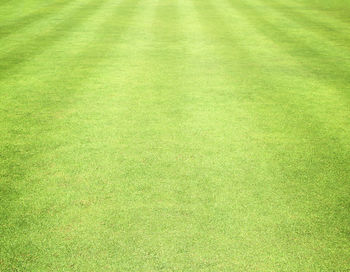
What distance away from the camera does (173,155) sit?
4.09 m

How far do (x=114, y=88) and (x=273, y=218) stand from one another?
4.14m

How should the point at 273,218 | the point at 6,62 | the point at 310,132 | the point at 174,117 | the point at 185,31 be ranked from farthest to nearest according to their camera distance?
the point at 185,31
the point at 6,62
the point at 174,117
the point at 310,132
the point at 273,218

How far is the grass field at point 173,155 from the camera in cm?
275

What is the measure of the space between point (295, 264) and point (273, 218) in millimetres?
557

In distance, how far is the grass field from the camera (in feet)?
9.03

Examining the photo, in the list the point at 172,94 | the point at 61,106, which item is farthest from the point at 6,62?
the point at 172,94

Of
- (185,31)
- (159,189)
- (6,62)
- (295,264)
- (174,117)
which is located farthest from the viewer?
(185,31)

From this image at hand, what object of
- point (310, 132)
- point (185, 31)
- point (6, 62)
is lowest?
point (310, 132)

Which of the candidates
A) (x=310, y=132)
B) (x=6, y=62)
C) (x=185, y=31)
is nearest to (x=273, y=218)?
(x=310, y=132)

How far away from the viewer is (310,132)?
4.70 meters

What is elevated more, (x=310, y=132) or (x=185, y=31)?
(x=185, y=31)

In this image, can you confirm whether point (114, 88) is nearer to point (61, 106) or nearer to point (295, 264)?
Answer: point (61, 106)

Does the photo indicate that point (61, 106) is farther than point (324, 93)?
No

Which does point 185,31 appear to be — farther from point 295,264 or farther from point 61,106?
point 295,264
